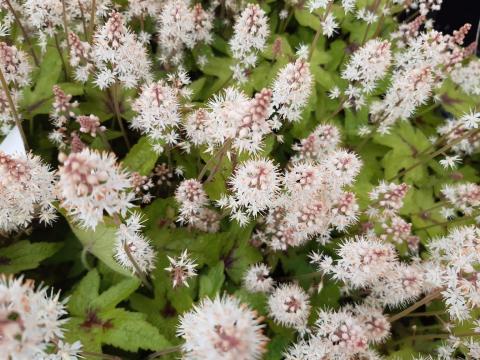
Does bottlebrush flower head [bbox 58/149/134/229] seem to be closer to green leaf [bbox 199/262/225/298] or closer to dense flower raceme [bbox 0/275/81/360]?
dense flower raceme [bbox 0/275/81/360]

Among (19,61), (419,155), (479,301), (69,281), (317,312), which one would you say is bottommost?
(69,281)

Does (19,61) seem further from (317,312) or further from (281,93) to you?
(317,312)

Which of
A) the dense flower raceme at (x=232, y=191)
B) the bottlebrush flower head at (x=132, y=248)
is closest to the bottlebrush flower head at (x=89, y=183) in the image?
the dense flower raceme at (x=232, y=191)

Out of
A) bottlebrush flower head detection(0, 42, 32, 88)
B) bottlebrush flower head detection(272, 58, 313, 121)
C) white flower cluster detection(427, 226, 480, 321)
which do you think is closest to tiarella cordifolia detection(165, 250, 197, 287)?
bottlebrush flower head detection(272, 58, 313, 121)

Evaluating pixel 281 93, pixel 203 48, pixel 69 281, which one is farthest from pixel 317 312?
pixel 203 48

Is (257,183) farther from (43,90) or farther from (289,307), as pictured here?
(43,90)

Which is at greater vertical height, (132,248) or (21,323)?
(132,248)

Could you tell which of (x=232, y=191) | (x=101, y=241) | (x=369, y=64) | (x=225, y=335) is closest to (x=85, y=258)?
(x=101, y=241)
